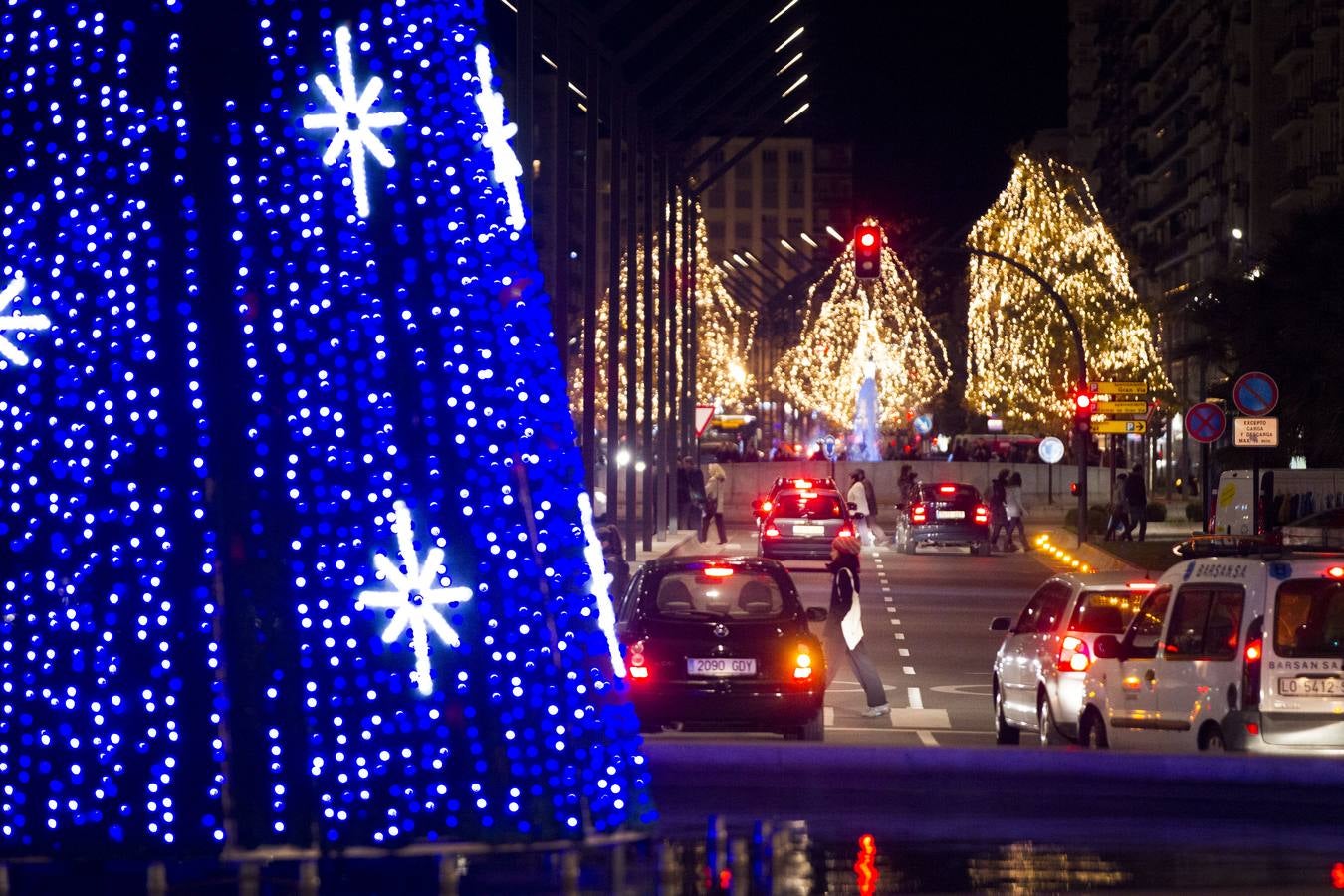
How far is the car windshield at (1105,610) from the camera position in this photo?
→ 17.3m

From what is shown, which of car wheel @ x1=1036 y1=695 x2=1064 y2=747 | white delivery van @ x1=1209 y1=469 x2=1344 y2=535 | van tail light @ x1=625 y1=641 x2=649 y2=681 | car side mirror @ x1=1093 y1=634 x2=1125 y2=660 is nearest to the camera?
car side mirror @ x1=1093 y1=634 x2=1125 y2=660

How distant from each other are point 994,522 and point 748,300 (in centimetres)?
7333

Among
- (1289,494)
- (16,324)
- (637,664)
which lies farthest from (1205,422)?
(16,324)

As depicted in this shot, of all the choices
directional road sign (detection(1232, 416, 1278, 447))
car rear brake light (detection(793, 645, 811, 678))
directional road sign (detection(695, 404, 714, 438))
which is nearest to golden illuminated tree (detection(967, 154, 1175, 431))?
directional road sign (detection(695, 404, 714, 438))

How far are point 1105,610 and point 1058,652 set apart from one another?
56 cm

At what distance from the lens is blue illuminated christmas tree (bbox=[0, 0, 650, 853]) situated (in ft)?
25.3

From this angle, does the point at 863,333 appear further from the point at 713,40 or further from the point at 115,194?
the point at 115,194

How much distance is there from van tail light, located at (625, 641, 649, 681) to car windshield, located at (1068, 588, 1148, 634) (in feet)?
10.8

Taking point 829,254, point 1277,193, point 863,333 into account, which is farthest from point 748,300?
point 1277,193

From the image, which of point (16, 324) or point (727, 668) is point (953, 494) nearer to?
point (727, 668)

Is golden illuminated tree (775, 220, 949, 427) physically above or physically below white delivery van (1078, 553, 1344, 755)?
above

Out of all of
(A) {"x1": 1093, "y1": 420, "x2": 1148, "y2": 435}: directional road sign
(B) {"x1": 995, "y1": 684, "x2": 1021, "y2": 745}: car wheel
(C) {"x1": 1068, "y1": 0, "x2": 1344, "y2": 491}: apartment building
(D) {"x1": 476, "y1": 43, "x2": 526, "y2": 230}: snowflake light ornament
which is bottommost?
(B) {"x1": 995, "y1": 684, "x2": 1021, "y2": 745}: car wheel

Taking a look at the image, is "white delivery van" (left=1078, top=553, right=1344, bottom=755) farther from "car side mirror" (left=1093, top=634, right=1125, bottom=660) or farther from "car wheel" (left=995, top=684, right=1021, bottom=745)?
"car wheel" (left=995, top=684, right=1021, bottom=745)

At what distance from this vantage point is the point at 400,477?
7770 millimetres
